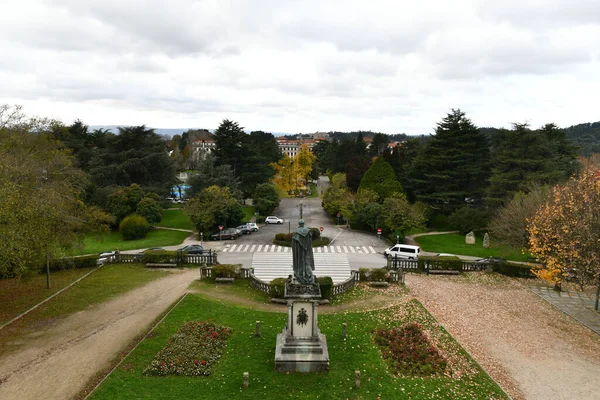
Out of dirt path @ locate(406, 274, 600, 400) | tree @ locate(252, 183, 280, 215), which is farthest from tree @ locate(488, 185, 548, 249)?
tree @ locate(252, 183, 280, 215)

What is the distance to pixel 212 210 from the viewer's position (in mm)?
39969

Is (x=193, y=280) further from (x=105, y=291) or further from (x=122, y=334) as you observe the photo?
(x=122, y=334)

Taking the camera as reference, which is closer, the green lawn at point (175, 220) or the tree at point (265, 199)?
the green lawn at point (175, 220)

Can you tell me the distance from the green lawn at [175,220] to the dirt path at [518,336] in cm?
3034

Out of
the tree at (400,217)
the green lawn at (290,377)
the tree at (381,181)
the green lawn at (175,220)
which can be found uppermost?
the tree at (381,181)

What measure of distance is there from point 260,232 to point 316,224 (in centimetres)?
783

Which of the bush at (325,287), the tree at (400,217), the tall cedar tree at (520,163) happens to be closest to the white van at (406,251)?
the tree at (400,217)

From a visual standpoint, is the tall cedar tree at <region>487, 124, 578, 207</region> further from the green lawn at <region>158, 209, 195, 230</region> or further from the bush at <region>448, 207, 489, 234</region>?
the green lawn at <region>158, 209, 195, 230</region>

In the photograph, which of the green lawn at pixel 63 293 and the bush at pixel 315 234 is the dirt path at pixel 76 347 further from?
the bush at pixel 315 234

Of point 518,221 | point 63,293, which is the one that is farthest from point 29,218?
point 518,221

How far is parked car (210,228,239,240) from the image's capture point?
1593 inches

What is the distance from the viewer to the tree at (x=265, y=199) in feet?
168

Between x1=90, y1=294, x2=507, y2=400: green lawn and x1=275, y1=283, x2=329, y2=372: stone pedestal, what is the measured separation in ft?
1.27

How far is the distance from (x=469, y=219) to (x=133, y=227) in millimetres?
35085
